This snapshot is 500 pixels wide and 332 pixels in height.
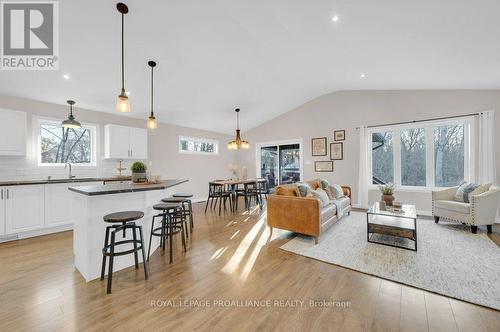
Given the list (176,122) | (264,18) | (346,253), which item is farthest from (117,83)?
(346,253)

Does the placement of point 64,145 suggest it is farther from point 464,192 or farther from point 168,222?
point 464,192

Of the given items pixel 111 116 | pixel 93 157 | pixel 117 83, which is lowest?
pixel 93 157

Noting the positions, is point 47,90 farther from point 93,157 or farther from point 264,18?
point 264,18

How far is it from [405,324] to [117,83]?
508 centimetres

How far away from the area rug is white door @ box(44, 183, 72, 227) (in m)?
3.92

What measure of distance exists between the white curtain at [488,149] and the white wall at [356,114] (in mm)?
160

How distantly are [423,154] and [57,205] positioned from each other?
24.9 ft

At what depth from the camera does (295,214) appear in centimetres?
320

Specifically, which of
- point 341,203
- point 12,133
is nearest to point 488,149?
point 341,203

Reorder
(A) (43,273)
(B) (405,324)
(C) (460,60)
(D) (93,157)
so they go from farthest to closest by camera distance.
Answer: (D) (93,157)
(C) (460,60)
(A) (43,273)
(B) (405,324)

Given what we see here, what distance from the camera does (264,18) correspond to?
2928mm

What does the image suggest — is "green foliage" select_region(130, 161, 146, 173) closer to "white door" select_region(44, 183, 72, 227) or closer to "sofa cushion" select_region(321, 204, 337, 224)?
"white door" select_region(44, 183, 72, 227)

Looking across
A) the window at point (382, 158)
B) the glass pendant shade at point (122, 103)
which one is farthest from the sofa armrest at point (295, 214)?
the window at point (382, 158)

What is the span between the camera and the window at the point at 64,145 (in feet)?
13.4
